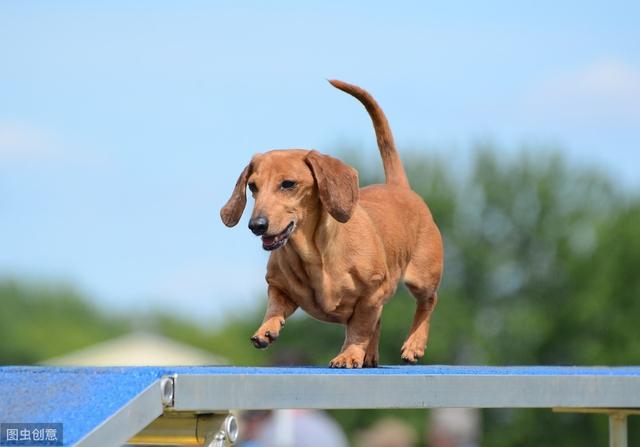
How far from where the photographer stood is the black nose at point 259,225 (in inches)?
192

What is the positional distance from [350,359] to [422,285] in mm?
877

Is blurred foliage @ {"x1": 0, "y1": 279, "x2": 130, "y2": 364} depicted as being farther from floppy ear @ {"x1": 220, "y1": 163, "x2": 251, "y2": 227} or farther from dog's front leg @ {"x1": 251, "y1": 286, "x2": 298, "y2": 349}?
floppy ear @ {"x1": 220, "y1": 163, "x2": 251, "y2": 227}

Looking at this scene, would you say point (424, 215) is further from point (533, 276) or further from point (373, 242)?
point (533, 276)

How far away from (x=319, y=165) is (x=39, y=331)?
8012 cm

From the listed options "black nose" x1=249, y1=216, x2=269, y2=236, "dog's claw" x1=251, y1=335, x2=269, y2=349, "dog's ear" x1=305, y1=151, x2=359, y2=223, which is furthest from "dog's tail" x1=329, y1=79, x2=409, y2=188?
"dog's claw" x1=251, y1=335, x2=269, y2=349

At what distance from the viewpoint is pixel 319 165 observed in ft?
17.1

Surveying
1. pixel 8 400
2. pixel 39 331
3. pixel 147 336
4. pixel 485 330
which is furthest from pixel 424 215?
pixel 39 331

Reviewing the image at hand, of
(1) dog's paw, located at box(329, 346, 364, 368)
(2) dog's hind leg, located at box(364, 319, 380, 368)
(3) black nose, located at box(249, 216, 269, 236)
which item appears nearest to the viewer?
(3) black nose, located at box(249, 216, 269, 236)

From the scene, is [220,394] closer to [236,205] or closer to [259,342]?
[259,342]

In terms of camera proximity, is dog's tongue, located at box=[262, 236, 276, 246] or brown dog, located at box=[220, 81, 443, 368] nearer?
dog's tongue, located at box=[262, 236, 276, 246]

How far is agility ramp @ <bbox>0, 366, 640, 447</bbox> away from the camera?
3883 mm

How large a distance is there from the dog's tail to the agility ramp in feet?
4.72

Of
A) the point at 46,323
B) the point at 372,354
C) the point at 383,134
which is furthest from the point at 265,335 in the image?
the point at 46,323

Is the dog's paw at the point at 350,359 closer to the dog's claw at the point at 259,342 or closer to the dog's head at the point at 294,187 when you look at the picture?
the dog's claw at the point at 259,342
